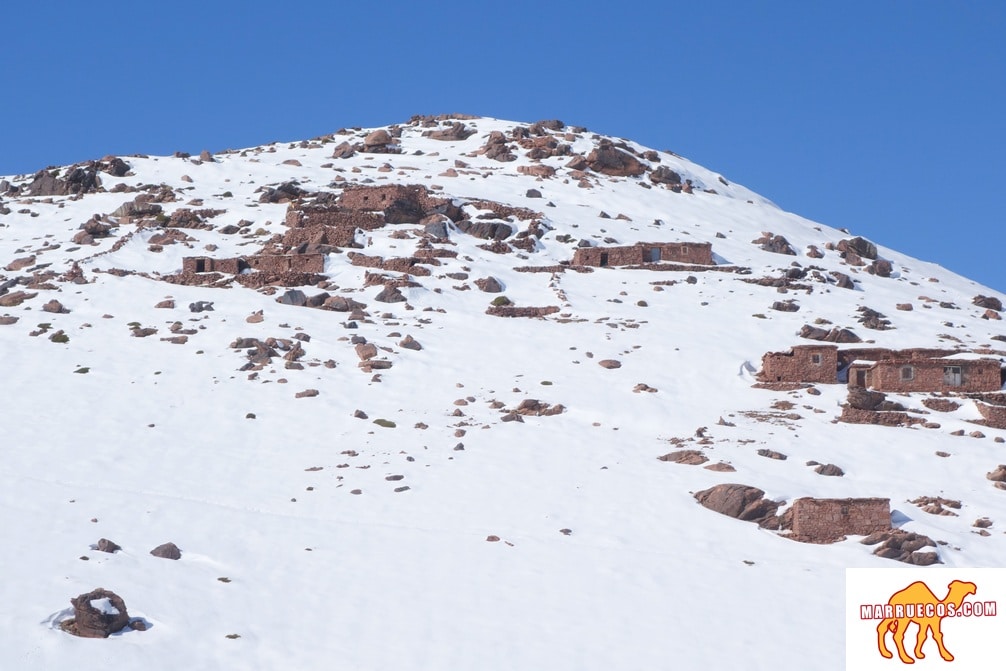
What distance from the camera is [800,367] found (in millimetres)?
40125

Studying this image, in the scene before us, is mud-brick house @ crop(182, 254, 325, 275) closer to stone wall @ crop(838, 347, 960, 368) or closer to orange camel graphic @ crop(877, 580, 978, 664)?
stone wall @ crop(838, 347, 960, 368)

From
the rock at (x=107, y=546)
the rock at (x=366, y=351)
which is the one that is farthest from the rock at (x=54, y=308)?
the rock at (x=107, y=546)

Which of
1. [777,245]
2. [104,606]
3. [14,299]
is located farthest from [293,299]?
[104,606]

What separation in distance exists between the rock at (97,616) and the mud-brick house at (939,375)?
25592 mm

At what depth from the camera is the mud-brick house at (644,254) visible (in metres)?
56.6

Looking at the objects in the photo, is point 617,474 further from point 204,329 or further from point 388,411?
point 204,329

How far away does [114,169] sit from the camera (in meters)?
70.4

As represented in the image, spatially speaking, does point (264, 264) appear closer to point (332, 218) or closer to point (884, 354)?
point (332, 218)

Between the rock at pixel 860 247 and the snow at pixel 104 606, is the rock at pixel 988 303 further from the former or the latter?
the snow at pixel 104 606

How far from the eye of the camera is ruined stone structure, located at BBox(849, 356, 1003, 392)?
39094 millimetres

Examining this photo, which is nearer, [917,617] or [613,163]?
[917,617]

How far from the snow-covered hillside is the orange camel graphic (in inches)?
68.7

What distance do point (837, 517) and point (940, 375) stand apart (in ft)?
43.0

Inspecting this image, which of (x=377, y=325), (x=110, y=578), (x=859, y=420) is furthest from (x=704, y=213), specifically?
(x=110, y=578)
